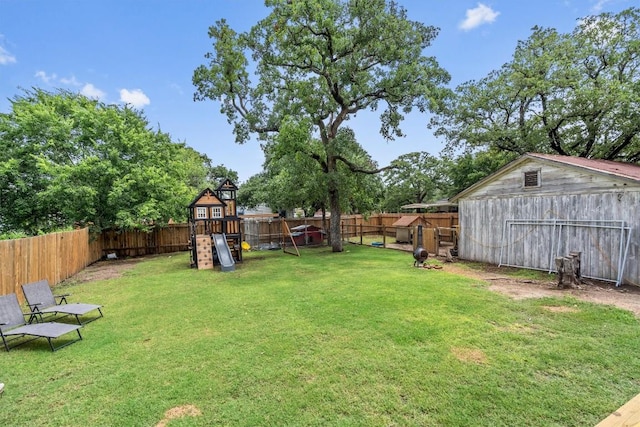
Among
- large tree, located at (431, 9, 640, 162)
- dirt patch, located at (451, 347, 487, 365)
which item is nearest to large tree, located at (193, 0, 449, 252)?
large tree, located at (431, 9, 640, 162)

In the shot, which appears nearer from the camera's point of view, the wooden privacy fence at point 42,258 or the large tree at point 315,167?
the wooden privacy fence at point 42,258

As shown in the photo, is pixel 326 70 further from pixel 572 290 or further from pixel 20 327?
pixel 20 327

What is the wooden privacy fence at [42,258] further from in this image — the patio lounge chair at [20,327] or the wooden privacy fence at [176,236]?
the wooden privacy fence at [176,236]

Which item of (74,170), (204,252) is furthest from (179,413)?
(74,170)

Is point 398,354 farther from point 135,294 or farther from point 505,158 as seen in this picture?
point 505,158

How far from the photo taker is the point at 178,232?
1714cm

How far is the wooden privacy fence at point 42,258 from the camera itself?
6340 mm

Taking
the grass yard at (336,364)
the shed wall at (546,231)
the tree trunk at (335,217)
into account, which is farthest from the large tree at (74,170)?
the shed wall at (546,231)

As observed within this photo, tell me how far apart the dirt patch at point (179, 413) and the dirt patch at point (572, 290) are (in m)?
6.63

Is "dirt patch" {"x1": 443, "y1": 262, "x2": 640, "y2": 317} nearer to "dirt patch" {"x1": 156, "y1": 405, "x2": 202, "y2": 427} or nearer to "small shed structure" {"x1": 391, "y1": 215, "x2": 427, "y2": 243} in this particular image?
"dirt patch" {"x1": 156, "y1": 405, "x2": 202, "y2": 427}

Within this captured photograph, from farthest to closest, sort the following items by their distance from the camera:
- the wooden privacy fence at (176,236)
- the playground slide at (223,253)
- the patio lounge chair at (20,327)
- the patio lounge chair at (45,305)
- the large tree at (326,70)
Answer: the wooden privacy fence at (176,236) < the large tree at (326,70) < the playground slide at (223,253) < the patio lounge chair at (45,305) < the patio lounge chair at (20,327)

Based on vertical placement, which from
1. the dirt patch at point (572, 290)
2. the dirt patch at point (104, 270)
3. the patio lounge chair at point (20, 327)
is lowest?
the dirt patch at point (104, 270)

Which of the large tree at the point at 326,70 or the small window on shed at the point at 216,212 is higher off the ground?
the large tree at the point at 326,70

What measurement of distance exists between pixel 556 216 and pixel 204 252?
11.8m
